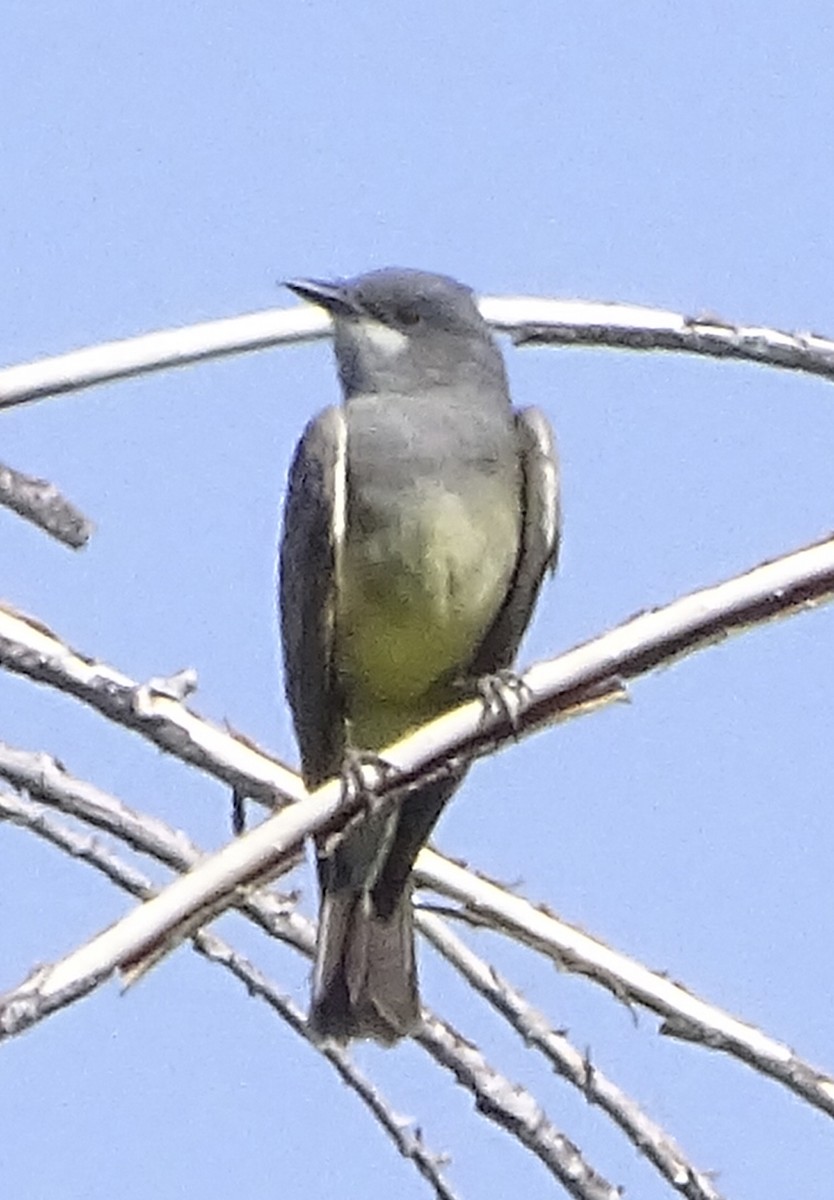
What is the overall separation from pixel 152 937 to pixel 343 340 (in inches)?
114

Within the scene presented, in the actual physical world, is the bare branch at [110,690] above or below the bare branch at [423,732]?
above

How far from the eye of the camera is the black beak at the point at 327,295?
4.67 m

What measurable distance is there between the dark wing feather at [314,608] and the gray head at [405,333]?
0.35 meters

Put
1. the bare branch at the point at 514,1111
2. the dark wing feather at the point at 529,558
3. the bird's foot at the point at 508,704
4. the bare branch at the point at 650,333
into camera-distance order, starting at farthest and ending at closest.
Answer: the dark wing feather at the point at 529,558 < the bare branch at the point at 650,333 < the bird's foot at the point at 508,704 < the bare branch at the point at 514,1111

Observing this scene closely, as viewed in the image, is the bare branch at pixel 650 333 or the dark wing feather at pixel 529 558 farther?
the dark wing feather at pixel 529 558

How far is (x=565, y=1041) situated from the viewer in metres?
2.39

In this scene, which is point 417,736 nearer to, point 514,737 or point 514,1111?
point 514,737

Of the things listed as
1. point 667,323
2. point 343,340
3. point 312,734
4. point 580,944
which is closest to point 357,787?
point 580,944

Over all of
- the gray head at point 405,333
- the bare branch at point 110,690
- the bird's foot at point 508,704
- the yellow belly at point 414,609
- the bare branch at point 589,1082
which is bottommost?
the bare branch at point 589,1082

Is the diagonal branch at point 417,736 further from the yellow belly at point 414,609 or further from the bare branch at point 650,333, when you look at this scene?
the yellow belly at point 414,609

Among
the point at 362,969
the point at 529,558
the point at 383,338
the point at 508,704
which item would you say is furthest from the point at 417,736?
the point at 383,338

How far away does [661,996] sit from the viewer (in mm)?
2387

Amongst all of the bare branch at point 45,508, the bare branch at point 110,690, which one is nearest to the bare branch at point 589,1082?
the bare branch at point 110,690

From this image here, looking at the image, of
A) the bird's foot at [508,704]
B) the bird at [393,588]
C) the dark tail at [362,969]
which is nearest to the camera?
the bird's foot at [508,704]
